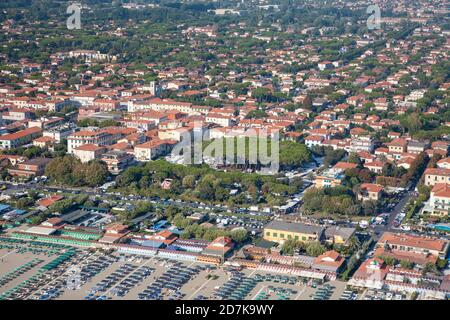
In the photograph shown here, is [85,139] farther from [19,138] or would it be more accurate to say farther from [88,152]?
[19,138]

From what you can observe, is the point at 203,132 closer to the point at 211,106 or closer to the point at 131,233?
the point at 211,106

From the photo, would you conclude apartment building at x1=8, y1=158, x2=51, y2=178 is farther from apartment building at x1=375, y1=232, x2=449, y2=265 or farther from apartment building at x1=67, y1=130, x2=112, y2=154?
apartment building at x1=375, y1=232, x2=449, y2=265

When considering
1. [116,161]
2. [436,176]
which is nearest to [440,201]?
[436,176]

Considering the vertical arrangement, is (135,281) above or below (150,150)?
below

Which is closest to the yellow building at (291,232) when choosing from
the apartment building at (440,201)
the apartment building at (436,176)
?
the apartment building at (440,201)

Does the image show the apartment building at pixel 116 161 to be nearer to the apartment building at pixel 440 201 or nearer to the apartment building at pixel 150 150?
the apartment building at pixel 150 150

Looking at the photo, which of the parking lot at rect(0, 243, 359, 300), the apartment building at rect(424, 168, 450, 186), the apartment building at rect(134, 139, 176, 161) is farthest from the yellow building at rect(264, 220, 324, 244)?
the apartment building at rect(134, 139, 176, 161)

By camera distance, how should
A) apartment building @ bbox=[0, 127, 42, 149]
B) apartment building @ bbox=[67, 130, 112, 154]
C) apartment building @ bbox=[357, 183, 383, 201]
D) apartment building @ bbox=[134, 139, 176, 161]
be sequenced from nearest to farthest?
1. apartment building @ bbox=[357, 183, 383, 201]
2. apartment building @ bbox=[134, 139, 176, 161]
3. apartment building @ bbox=[67, 130, 112, 154]
4. apartment building @ bbox=[0, 127, 42, 149]
